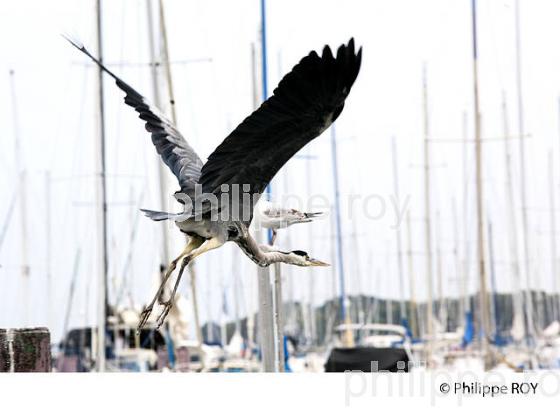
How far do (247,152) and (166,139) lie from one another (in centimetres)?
137

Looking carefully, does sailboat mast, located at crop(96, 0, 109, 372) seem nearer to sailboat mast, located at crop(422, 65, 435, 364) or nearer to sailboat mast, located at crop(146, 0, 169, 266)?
sailboat mast, located at crop(146, 0, 169, 266)

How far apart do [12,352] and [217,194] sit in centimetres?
224

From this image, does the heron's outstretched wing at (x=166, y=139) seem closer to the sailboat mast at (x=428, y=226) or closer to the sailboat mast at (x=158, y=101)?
the sailboat mast at (x=158, y=101)

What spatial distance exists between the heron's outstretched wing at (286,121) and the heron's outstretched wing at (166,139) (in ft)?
1.85

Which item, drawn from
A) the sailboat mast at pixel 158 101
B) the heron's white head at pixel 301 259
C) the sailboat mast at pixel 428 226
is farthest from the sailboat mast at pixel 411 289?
the heron's white head at pixel 301 259

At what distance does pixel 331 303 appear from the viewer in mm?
30688

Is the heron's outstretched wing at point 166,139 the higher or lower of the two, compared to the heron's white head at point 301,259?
higher

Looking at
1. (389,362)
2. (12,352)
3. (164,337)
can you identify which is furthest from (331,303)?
(12,352)

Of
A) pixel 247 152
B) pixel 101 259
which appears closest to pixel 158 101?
pixel 101 259

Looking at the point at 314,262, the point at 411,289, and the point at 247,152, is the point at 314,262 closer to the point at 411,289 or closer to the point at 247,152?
the point at 247,152

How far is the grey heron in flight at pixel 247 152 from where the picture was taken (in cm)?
814

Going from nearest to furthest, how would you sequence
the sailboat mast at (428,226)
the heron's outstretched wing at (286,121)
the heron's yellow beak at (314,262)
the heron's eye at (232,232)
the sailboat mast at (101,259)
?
the heron's outstretched wing at (286,121)
the heron's eye at (232,232)
the heron's yellow beak at (314,262)
the sailboat mast at (101,259)
the sailboat mast at (428,226)

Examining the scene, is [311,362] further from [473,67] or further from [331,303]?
[473,67]

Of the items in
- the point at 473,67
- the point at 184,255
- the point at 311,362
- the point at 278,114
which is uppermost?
the point at 473,67
